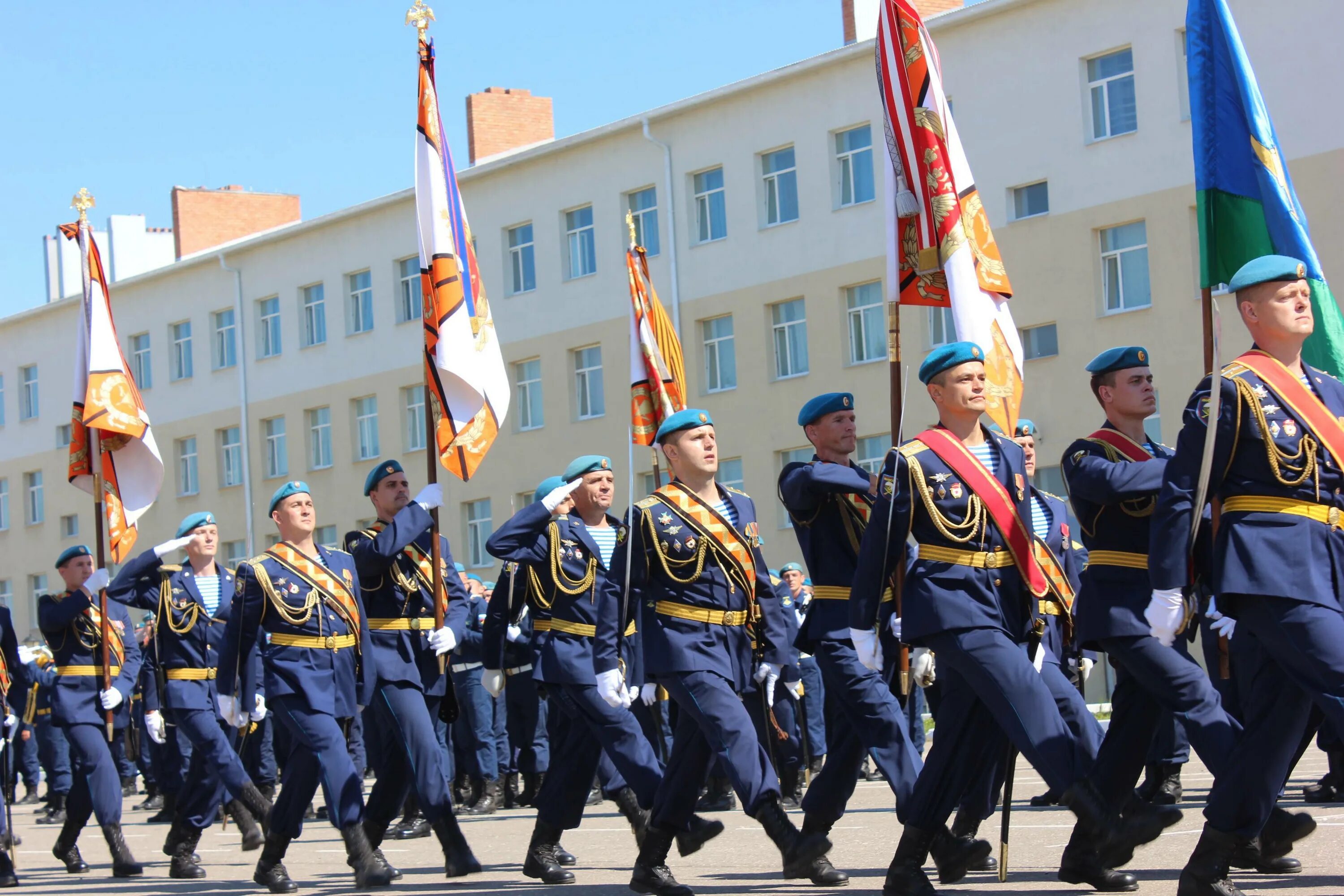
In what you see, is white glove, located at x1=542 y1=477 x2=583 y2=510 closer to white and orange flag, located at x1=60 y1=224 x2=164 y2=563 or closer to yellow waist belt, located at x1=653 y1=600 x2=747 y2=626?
yellow waist belt, located at x1=653 y1=600 x2=747 y2=626

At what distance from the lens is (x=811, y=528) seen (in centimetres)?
855

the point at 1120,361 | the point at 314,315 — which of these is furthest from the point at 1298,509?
the point at 314,315

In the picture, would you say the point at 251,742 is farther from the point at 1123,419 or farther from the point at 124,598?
the point at 1123,419

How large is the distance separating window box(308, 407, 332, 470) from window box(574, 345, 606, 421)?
7922mm

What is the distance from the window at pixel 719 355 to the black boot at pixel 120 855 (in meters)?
24.8

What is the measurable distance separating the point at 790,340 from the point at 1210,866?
94.1 feet

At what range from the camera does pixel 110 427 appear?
13.0 m

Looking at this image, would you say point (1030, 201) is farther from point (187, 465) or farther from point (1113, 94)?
point (187, 465)

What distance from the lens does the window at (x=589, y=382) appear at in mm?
37656

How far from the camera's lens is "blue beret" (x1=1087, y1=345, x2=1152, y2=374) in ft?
25.2

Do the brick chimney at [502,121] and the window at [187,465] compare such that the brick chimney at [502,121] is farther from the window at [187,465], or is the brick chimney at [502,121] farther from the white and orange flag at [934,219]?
the white and orange flag at [934,219]

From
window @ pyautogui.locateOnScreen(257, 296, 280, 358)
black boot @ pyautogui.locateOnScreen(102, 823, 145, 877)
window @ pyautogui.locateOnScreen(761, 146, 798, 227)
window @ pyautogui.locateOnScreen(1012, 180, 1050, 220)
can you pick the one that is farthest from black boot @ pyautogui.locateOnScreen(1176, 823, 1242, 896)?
window @ pyautogui.locateOnScreen(257, 296, 280, 358)

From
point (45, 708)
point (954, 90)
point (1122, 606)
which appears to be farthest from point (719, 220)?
point (1122, 606)

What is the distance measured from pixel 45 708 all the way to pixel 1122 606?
1403 centimetres
